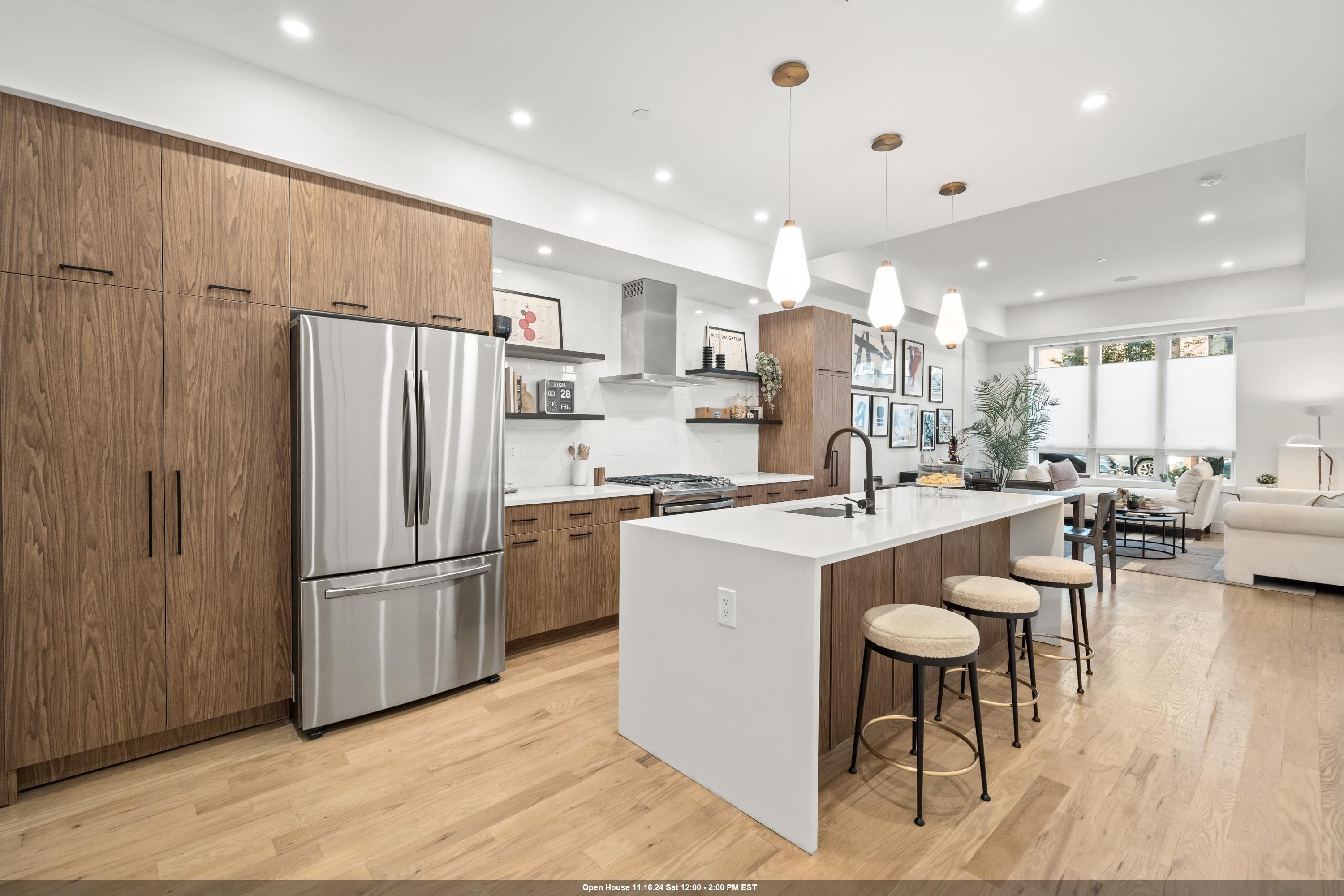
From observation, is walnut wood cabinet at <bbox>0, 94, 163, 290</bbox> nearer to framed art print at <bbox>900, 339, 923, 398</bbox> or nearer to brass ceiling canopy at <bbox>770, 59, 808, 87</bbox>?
brass ceiling canopy at <bbox>770, 59, 808, 87</bbox>

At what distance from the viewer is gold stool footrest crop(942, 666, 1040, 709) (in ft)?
8.08

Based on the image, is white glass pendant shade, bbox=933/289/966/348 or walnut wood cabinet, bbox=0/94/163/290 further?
white glass pendant shade, bbox=933/289/966/348

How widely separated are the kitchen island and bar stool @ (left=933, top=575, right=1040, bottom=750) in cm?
26

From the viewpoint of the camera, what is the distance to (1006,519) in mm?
3674

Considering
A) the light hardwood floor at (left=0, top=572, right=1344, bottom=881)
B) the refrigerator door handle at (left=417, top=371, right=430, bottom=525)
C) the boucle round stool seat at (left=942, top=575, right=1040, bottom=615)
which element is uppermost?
the refrigerator door handle at (left=417, top=371, right=430, bottom=525)

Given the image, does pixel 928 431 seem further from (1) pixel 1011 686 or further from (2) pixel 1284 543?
(1) pixel 1011 686

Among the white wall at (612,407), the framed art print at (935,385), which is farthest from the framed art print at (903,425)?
the white wall at (612,407)

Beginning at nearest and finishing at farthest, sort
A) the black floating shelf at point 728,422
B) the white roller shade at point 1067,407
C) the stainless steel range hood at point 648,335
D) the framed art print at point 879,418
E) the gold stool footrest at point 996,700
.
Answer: the gold stool footrest at point 996,700 < the stainless steel range hood at point 648,335 < the black floating shelf at point 728,422 < the framed art print at point 879,418 < the white roller shade at point 1067,407

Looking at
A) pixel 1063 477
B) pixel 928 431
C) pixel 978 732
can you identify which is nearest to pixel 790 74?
pixel 978 732

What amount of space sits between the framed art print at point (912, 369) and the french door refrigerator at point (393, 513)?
19.0 ft

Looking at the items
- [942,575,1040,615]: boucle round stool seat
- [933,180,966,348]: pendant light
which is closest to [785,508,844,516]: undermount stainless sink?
[942,575,1040,615]: boucle round stool seat

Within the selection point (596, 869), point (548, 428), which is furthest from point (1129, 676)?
point (548, 428)

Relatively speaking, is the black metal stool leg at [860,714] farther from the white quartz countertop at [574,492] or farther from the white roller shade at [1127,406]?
the white roller shade at [1127,406]

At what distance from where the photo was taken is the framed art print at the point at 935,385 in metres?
7.94
